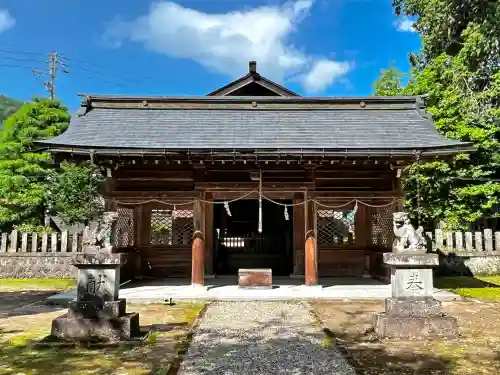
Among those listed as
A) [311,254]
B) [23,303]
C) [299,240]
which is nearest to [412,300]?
[311,254]

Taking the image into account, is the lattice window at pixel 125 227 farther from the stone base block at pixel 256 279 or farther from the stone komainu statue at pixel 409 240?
the stone komainu statue at pixel 409 240

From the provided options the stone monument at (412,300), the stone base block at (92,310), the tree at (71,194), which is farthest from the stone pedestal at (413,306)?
the tree at (71,194)

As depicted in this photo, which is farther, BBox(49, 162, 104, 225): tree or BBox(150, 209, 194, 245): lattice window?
BBox(49, 162, 104, 225): tree

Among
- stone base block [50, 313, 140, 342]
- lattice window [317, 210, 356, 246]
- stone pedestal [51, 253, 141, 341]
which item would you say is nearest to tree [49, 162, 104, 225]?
lattice window [317, 210, 356, 246]

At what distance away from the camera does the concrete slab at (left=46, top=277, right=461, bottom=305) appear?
31.1ft

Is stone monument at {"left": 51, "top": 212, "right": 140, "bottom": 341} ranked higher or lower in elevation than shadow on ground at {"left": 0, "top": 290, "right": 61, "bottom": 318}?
higher

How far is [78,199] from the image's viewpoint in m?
18.3

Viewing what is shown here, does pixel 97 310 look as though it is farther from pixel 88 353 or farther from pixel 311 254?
pixel 311 254

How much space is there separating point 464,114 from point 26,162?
19855mm

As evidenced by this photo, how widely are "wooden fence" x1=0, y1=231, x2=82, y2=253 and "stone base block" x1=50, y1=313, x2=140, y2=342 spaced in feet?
30.8

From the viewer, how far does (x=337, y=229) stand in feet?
43.7

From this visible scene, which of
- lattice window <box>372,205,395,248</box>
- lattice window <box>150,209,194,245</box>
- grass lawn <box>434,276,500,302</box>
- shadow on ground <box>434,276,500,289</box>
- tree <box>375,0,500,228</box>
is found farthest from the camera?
tree <box>375,0,500,228</box>

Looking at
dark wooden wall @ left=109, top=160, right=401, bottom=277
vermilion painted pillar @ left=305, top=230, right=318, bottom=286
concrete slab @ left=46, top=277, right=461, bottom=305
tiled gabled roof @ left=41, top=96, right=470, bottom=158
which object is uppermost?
tiled gabled roof @ left=41, top=96, right=470, bottom=158

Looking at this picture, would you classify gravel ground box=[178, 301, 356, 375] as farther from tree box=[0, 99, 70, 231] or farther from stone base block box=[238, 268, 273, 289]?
tree box=[0, 99, 70, 231]
